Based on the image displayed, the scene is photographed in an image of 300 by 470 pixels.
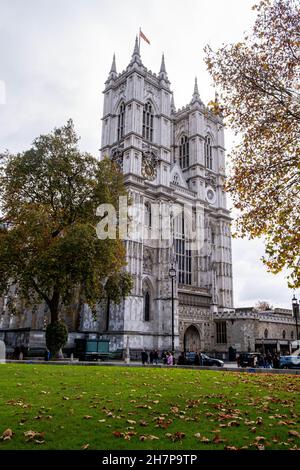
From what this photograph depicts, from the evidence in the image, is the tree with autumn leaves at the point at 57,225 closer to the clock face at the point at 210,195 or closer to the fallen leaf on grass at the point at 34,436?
the fallen leaf on grass at the point at 34,436

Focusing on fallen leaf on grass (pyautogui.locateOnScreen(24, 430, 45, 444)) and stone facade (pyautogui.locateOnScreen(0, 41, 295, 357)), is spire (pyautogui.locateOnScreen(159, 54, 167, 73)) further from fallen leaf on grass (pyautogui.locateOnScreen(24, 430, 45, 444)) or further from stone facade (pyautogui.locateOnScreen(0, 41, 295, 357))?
fallen leaf on grass (pyautogui.locateOnScreen(24, 430, 45, 444))

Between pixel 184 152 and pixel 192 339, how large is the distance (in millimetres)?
27901

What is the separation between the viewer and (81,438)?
5875mm

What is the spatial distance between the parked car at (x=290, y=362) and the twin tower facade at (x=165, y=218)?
1501cm

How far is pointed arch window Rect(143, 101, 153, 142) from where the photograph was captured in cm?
5041

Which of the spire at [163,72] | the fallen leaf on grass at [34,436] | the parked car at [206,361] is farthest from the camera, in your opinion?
the spire at [163,72]

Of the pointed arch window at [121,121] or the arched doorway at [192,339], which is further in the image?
the pointed arch window at [121,121]

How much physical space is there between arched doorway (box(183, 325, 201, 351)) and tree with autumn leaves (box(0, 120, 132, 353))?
70.5 feet

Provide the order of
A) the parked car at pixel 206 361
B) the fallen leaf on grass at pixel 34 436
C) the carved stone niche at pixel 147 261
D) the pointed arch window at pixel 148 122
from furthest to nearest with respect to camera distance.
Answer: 1. the pointed arch window at pixel 148 122
2. the carved stone niche at pixel 147 261
3. the parked car at pixel 206 361
4. the fallen leaf on grass at pixel 34 436

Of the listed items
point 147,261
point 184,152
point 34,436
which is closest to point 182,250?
point 147,261

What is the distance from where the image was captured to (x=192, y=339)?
46.7m

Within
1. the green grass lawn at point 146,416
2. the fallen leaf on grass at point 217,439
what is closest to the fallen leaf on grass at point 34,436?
the green grass lawn at point 146,416

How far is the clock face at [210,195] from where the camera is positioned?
5618 centimetres

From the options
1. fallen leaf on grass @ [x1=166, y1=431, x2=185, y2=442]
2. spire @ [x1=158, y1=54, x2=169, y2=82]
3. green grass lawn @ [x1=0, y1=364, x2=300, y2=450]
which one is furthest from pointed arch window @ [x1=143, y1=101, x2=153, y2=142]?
fallen leaf on grass @ [x1=166, y1=431, x2=185, y2=442]
